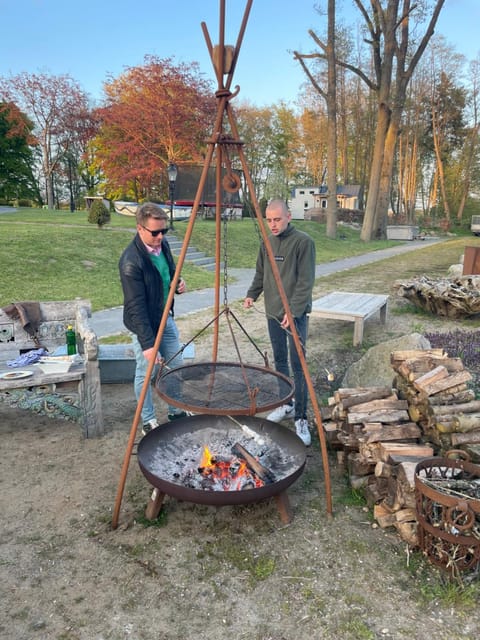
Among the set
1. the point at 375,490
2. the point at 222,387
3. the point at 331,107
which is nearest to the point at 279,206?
the point at 222,387

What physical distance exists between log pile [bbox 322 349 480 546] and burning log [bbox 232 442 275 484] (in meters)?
0.67

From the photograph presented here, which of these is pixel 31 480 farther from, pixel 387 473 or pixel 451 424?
pixel 451 424

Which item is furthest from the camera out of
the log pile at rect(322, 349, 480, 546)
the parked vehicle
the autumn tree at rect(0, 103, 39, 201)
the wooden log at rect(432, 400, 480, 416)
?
the parked vehicle

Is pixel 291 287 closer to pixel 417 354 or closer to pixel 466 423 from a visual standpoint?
pixel 417 354

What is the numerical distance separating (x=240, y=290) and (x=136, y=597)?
8.58 meters

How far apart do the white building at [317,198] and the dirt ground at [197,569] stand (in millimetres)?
37901

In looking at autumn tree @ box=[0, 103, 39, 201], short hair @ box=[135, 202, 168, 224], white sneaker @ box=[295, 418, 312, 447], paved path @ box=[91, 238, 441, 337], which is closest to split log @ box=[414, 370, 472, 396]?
white sneaker @ box=[295, 418, 312, 447]

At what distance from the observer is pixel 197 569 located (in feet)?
7.97

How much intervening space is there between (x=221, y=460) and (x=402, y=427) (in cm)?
125

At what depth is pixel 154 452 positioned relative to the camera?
309 centimetres

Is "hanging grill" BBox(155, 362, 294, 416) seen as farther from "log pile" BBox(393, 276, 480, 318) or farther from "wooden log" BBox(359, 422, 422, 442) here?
"log pile" BBox(393, 276, 480, 318)

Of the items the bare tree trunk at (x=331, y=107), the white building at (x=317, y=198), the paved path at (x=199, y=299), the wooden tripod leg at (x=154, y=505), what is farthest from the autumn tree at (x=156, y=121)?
the wooden tripod leg at (x=154, y=505)

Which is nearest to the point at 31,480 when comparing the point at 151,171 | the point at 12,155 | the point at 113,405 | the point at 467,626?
the point at 113,405

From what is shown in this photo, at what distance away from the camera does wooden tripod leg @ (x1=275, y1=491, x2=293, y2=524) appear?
2.80 m
